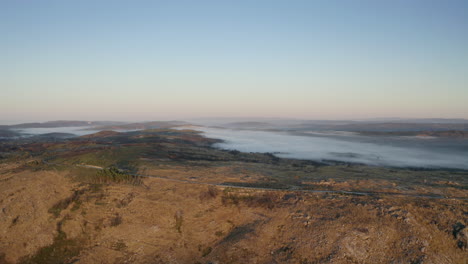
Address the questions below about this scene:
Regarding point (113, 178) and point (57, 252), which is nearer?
point (57, 252)

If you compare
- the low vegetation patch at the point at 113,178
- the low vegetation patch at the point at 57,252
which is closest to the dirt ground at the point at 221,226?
the low vegetation patch at the point at 57,252

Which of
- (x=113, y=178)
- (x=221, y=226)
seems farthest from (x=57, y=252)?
(x=221, y=226)

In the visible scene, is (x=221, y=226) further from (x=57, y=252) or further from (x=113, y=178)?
(x=113, y=178)

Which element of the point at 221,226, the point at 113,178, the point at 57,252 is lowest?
the point at 57,252

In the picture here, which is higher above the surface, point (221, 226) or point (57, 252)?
point (221, 226)

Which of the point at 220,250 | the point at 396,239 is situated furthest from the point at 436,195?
the point at 220,250

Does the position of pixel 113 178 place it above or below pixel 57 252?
above

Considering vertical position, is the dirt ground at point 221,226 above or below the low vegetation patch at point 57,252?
above

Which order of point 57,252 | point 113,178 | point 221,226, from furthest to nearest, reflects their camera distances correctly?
1. point 113,178
2. point 221,226
3. point 57,252

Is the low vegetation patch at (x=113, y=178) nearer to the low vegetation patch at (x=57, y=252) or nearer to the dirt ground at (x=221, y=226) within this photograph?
the dirt ground at (x=221, y=226)

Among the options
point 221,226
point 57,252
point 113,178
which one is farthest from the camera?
point 113,178

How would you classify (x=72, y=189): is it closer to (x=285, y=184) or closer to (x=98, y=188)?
(x=98, y=188)
